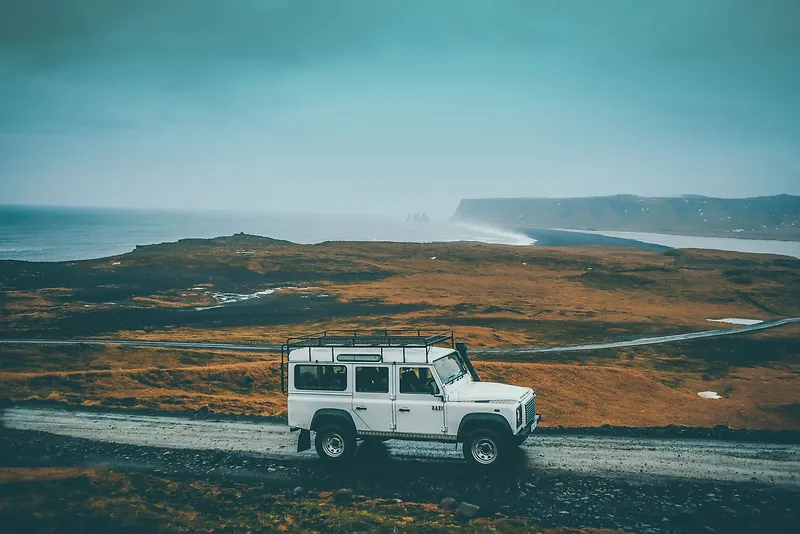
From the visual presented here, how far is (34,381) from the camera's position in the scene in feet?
111

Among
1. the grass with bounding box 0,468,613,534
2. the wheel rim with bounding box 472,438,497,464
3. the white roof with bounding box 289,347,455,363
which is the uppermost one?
the white roof with bounding box 289,347,455,363

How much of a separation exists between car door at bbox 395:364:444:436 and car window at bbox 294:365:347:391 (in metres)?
1.96

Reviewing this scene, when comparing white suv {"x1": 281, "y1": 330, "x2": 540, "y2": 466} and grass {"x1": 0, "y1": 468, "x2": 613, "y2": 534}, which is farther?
white suv {"x1": 281, "y1": 330, "x2": 540, "y2": 466}

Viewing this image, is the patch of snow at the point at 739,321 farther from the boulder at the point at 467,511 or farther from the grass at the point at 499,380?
the boulder at the point at 467,511

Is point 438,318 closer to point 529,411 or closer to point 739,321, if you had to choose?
point 739,321

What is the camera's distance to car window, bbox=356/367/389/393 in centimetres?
1922

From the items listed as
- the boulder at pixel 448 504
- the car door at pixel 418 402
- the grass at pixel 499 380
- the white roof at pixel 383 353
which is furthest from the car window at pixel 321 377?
the grass at pixel 499 380

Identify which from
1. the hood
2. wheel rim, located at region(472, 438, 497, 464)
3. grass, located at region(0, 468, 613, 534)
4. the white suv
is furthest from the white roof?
grass, located at region(0, 468, 613, 534)

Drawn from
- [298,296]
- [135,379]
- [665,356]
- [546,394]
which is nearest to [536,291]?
[298,296]

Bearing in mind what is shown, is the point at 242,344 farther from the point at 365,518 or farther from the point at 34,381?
the point at 365,518

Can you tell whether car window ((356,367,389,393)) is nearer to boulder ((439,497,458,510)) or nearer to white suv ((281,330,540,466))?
white suv ((281,330,540,466))

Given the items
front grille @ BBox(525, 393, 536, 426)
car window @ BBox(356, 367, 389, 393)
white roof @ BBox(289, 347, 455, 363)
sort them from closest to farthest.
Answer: front grille @ BBox(525, 393, 536, 426)
white roof @ BBox(289, 347, 455, 363)
car window @ BBox(356, 367, 389, 393)

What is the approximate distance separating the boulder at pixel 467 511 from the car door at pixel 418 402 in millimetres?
2832

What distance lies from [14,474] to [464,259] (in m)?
133
